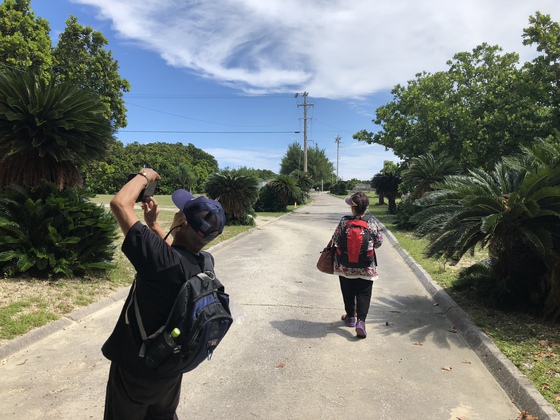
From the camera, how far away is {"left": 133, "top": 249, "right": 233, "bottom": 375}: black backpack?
2.00 m

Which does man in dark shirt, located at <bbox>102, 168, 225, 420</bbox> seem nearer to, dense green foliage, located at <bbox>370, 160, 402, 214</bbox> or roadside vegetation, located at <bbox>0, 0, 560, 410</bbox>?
roadside vegetation, located at <bbox>0, 0, 560, 410</bbox>

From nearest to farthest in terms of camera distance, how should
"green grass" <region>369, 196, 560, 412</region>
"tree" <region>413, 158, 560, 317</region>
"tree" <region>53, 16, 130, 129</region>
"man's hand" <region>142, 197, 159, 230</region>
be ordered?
"man's hand" <region>142, 197, 159, 230</region> → "green grass" <region>369, 196, 560, 412</region> → "tree" <region>413, 158, 560, 317</region> → "tree" <region>53, 16, 130, 129</region>

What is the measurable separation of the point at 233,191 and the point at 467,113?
1207cm

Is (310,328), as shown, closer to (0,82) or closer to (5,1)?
(0,82)

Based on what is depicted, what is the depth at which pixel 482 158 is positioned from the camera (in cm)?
1903

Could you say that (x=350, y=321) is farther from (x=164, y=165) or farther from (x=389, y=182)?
(x=164, y=165)

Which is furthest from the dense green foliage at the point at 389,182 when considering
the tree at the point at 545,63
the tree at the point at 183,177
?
the tree at the point at 183,177

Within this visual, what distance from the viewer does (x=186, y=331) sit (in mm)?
2004

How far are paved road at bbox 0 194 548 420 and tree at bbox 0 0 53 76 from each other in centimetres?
1635

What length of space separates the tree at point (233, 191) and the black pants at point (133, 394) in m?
15.2

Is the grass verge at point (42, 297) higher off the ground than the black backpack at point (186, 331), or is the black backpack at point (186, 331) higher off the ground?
the black backpack at point (186, 331)

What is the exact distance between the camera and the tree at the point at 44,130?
6492 mm

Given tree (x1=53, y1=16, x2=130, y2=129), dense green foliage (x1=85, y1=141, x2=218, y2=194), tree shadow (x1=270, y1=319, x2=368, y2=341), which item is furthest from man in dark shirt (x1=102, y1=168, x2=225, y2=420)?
dense green foliage (x1=85, y1=141, x2=218, y2=194)

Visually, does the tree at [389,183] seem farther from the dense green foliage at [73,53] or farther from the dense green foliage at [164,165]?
the dense green foliage at [164,165]
